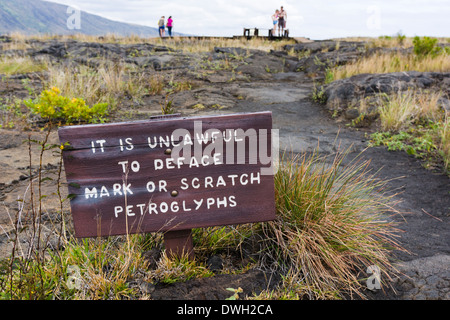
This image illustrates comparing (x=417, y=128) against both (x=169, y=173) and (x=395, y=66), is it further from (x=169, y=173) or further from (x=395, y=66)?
(x=169, y=173)

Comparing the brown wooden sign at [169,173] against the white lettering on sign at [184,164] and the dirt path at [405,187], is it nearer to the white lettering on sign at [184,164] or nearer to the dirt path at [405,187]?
the white lettering on sign at [184,164]

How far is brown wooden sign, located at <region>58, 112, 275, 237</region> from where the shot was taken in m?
2.26

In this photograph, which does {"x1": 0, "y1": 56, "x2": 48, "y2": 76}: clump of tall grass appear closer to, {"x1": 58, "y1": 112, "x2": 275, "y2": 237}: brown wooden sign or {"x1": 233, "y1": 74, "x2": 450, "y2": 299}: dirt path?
{"x1": 233, "y1": 74, "x2": 450, "y2": 299}: dirt path

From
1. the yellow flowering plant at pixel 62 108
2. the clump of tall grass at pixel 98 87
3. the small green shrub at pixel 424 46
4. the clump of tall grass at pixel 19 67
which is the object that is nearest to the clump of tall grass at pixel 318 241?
the yellow flowering plant at pixel 62 108

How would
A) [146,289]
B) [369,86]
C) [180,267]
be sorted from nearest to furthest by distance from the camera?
[146,289] → [180,267] → [369,86]

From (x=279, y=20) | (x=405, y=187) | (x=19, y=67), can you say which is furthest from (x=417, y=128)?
(x=279, y=20)

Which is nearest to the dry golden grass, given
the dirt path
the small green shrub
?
the small green shrub

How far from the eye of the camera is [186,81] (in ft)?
35.4

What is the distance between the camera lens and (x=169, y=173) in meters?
2.32

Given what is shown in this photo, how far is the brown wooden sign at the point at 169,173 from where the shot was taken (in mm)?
2258

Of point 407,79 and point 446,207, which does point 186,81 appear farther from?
point 446,207

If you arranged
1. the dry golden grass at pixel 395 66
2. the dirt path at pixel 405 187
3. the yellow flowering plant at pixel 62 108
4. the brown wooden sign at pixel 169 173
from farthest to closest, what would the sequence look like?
the dry golden grass at pixel 395 66
the yellow flowering plant at pixel 62 108
the dirt path at pixel 405 187
the brown wooden sign at pixel 169 173
